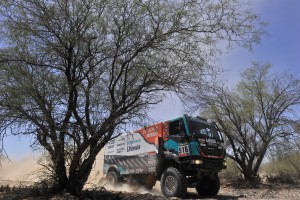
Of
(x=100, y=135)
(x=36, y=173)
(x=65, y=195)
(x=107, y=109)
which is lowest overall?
(x=65, y=195)

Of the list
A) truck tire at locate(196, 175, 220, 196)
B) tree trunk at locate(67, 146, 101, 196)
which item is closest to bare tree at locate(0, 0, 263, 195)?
tree trunk at locate(67, 146, 101, 196)

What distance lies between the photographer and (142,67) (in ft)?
41.3

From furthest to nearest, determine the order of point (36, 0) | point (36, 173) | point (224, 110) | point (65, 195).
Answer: point (224, 110) < point (36, 173) < point (65, 195) < point (36, 0)

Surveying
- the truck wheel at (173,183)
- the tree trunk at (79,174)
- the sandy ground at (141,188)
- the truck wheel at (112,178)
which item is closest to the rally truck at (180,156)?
the truck wheel at (173,183)

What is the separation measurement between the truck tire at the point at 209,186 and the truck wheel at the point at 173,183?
191 centimetres

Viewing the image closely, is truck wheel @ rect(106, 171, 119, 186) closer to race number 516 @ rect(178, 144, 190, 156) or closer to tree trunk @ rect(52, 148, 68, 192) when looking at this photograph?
race number 516 @ rect(178, 144, 190, 156)

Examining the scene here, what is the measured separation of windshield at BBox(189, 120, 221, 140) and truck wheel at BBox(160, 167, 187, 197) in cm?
168

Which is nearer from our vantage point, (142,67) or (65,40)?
(65,40)

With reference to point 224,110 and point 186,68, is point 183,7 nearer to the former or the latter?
point 186,68

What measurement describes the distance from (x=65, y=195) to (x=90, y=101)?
3104 mm

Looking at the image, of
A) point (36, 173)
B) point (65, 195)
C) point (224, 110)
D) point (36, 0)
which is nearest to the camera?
point (36, 0)

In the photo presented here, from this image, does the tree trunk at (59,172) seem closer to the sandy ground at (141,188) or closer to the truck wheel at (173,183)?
the sandy ground at (141,188)

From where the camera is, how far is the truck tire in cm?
1661

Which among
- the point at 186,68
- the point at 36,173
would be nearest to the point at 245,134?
the point at 186,68
